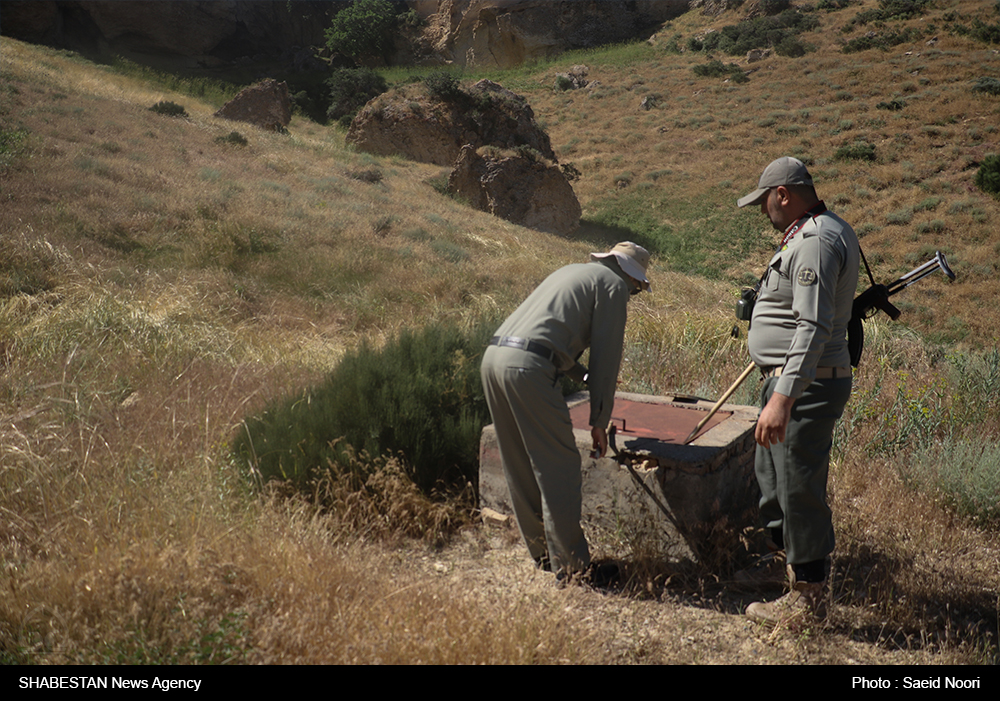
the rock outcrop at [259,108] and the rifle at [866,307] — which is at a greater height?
the rock outcrop at [259,108]

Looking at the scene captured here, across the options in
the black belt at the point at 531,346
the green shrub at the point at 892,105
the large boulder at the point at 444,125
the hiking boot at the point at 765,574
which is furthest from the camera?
the green shrub at the point at 892,105

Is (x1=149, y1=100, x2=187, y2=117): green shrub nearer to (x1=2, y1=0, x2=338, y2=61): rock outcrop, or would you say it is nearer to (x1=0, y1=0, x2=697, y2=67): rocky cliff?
(x1=2, y1=0, x2=338, y2=61): rock outcrop

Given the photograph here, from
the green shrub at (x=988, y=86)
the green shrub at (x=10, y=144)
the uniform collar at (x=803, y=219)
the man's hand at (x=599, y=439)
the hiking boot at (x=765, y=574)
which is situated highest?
the green shrub at (x=988, y=86)

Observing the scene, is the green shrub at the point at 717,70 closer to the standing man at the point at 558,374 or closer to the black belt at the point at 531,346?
the standing man at the point at 558,374

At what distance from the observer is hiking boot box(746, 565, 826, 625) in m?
2.83

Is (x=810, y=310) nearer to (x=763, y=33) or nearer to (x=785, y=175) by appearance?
(x=785, y=175)

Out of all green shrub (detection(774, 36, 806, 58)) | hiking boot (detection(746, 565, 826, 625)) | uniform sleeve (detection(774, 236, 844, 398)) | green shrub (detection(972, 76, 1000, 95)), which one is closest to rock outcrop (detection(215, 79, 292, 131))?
uniform sleeve (detection(774, 236, 844, 398))

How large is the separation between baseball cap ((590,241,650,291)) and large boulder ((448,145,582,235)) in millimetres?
18487

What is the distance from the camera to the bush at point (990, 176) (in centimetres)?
2239

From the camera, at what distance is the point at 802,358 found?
2.51 meters

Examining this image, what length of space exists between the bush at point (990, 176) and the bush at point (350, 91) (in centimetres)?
2732

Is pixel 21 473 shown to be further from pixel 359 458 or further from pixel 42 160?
pixel 42 160

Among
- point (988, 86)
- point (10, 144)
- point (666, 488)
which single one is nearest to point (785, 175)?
point (666, 488)

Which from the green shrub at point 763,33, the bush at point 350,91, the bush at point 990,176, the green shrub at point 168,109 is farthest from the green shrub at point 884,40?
the green shrub at point 168,109
